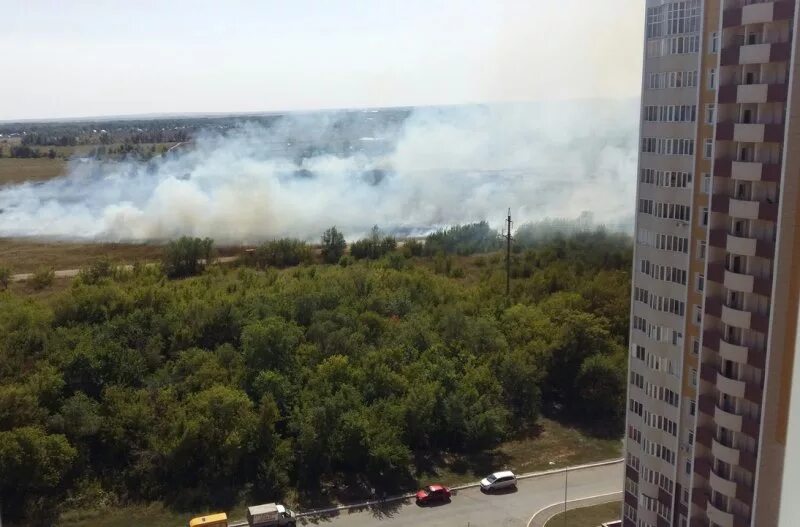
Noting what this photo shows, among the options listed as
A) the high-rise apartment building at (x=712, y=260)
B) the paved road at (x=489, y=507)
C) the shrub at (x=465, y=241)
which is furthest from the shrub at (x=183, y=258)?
the high-rise apartment building at (x=712, y=260)

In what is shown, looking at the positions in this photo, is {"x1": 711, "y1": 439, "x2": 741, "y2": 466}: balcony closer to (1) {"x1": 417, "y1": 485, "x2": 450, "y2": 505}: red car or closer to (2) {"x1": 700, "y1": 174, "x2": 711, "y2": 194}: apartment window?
(2) {"x1": 700, "y1": 174, "x2": 711, "y2": 194}: apartment window

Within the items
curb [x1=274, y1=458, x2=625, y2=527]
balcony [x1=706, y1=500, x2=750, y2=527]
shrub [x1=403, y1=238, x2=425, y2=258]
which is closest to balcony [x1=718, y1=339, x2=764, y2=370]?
balcony [x1=706, y1=500, x2=750, y2=527]

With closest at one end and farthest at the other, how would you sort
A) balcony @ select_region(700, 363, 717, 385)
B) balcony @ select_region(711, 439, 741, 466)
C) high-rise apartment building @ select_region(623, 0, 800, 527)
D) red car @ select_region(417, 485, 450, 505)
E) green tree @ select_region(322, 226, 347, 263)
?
high-rise apartment building @ select_region(623, 0, 800, 527)
balcony @ select_region(711, 439, 741, 466)
balcony @ select_region(700, 363, 717, 385)
red car @ select_region(417, 485, 450, 505)
green tree @ select_region(322, 226, 347, 263)

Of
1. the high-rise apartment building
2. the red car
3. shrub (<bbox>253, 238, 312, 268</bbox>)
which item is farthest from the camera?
shrub (<bbox>253, 238, 312, 268</bbox>)


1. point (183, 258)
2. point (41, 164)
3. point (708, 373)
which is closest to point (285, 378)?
point (708, 373)

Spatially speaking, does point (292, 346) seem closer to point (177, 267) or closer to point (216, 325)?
point (216, 325)

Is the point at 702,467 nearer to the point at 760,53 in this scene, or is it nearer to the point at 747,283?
the point at 747,283
